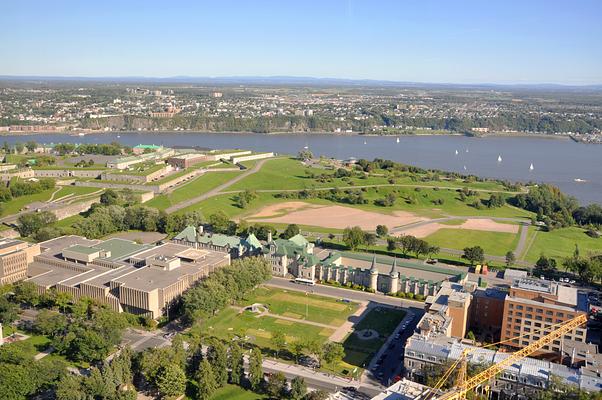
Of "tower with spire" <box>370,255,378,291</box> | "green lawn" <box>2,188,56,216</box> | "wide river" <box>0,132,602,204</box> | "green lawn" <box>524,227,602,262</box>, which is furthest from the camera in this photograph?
"wide river" <box>0,132,602,204</box>

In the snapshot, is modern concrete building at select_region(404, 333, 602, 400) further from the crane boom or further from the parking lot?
the parking lot

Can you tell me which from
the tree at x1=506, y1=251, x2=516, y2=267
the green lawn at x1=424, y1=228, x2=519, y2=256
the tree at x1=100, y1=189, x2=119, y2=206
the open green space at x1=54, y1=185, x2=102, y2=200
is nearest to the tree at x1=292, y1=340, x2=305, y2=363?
the tree at x1=506, y1=251, x2=516, y2=267

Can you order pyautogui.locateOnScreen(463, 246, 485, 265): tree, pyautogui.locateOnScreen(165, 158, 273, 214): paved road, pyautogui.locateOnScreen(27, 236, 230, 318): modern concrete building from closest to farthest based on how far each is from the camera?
pyautogui.locateOnScreen(27, 236, 230, 318): modern concrete building, pyautogui.locateOnScreen(463, 246, 485, 265): tree, pyautogui.locateOnScreen(165, 158, 273, 214): paved road

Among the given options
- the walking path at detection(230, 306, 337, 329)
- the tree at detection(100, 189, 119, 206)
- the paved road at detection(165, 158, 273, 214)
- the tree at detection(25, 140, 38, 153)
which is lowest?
the walking path at detection(230, 306, 337, 329)

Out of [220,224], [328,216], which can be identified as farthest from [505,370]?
[328,216]

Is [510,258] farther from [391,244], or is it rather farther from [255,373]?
[255,373]

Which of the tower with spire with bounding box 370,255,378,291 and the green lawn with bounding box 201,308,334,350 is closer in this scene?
the green lawn with bounding box 201,308,334,350
